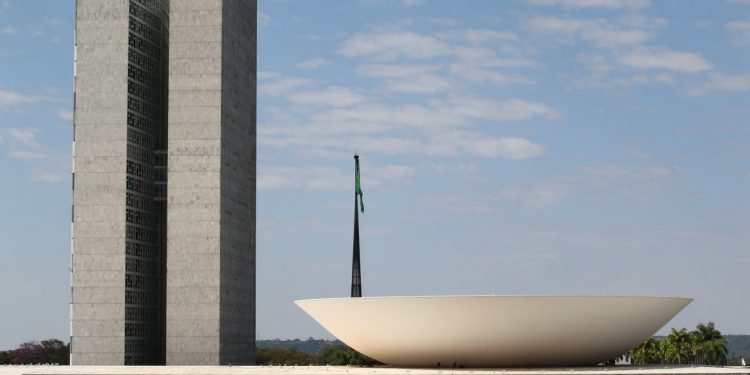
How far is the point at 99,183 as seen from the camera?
3211 inches

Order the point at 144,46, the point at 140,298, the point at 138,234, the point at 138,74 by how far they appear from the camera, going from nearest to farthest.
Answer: the point at 140,298, the point at 138,234, the point at 138,74, the point at 144,46

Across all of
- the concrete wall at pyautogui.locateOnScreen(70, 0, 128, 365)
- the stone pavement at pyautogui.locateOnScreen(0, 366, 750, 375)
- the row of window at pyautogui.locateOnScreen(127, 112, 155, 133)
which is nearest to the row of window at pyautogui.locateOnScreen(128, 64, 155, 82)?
the concrete wall at pyautogui.locateOnScreen(70, 0, 128, 365)

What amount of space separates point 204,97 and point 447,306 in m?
30.0

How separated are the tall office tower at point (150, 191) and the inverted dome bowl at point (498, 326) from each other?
59.1ft

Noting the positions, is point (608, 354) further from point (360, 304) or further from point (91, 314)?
point (91, 314)

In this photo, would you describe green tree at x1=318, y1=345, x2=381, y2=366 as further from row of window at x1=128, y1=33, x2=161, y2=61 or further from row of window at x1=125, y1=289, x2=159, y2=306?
row of window at x1=128, y1=33, x2=161, y2=61

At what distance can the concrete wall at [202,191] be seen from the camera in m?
80.9

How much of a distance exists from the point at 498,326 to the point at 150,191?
35261 mm

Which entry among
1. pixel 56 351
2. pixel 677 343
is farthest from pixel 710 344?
pixel 56 351

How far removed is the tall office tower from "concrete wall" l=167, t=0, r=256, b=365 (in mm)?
73

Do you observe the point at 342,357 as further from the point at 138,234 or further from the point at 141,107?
the point at 141,107

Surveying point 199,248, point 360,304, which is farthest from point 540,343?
point 199,248

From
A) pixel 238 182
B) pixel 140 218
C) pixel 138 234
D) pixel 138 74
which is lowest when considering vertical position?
pixel 138 234

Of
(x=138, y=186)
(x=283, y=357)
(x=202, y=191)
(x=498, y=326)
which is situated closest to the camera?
(x=498, y=326)
